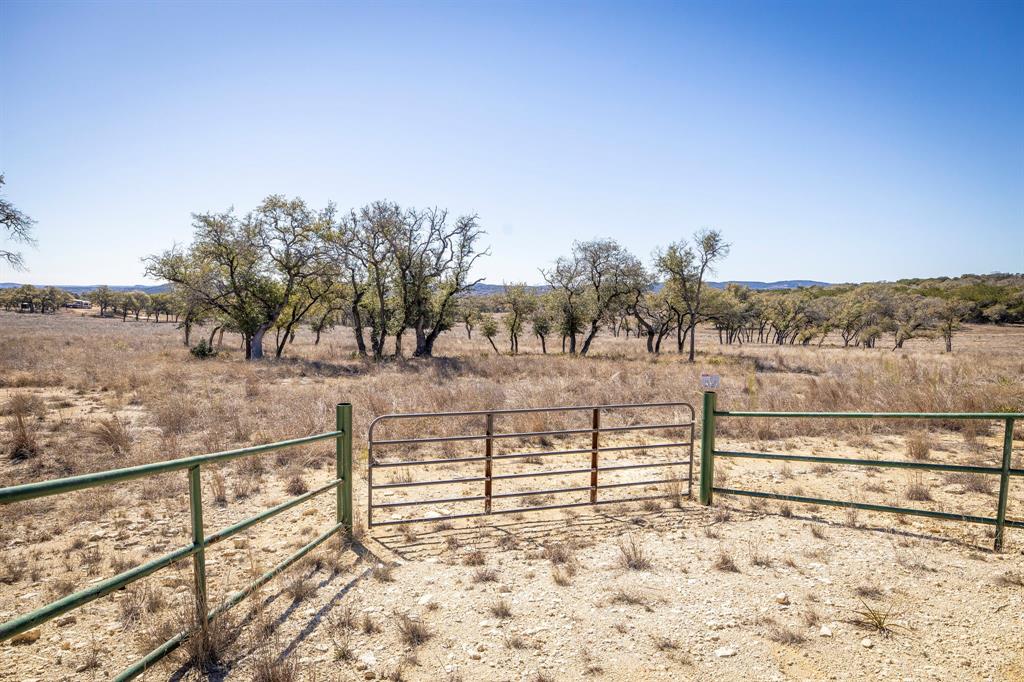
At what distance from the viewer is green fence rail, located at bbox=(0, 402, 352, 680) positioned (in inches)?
97.8

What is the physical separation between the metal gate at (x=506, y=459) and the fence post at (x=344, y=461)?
24cm

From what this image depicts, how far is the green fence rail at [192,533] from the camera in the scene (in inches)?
97.8

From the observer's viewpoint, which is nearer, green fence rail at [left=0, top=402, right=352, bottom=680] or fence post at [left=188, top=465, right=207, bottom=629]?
green fence rail at [left=0, top=402, right=352, bottom=680]

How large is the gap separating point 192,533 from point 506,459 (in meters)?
6.52

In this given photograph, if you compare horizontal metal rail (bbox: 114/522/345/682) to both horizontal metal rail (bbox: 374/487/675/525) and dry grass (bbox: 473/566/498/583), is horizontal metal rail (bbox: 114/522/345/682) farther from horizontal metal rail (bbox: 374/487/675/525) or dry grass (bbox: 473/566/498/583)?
dry grass (bbox: 473/566/498/583)

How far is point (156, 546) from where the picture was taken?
221 inches

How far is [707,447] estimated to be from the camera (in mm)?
6598

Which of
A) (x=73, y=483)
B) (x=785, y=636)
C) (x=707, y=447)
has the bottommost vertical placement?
(x=785, y=636)

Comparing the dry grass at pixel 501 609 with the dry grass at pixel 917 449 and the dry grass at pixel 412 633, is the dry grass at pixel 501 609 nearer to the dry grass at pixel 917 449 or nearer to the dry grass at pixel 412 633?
the dry grass at pixel 412 633

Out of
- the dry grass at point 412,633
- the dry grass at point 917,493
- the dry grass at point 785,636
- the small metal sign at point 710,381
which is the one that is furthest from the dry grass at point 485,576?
the dry grass at point 917,493

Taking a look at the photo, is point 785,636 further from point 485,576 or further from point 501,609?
point 485,576

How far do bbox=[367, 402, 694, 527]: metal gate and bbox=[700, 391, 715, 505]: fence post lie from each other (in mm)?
220

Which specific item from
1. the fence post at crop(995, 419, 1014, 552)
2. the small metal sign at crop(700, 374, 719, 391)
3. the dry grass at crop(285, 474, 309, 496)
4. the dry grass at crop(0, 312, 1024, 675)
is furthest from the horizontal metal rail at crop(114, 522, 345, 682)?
the fence post at crop(995, 419, 1014, 552)

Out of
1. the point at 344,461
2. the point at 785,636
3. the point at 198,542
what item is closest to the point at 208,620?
the point at 198,542
